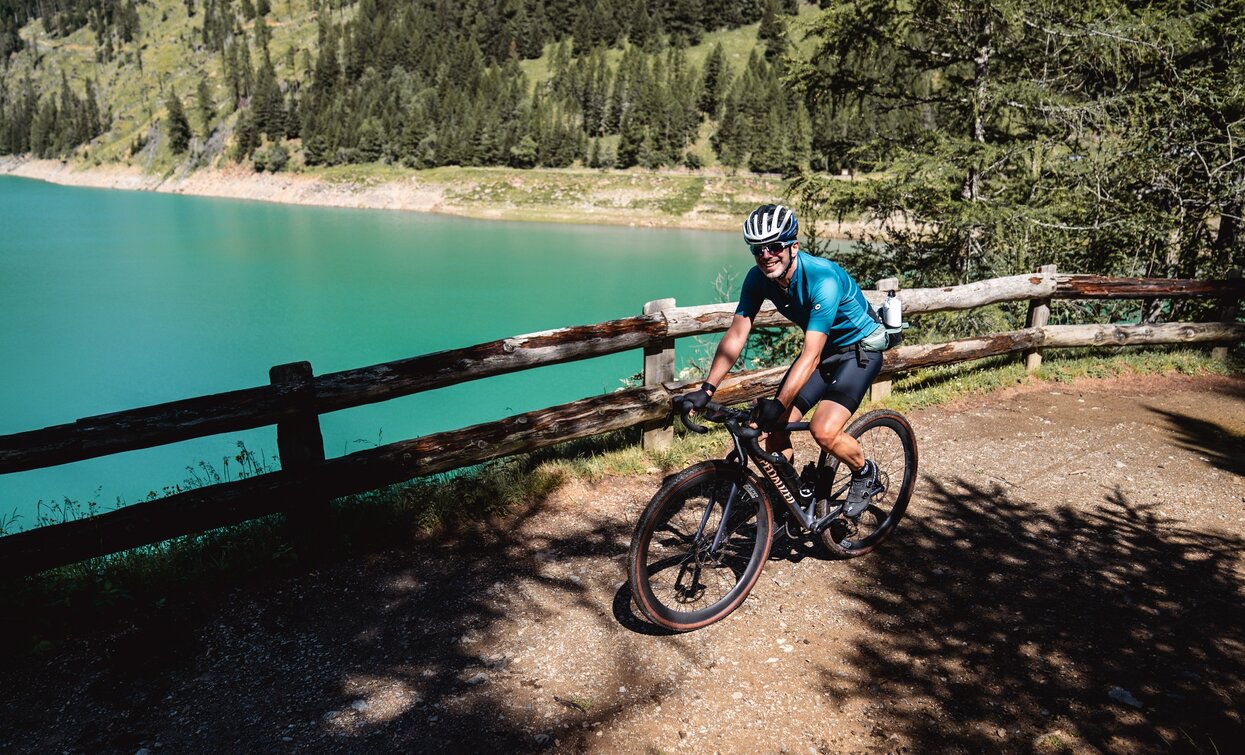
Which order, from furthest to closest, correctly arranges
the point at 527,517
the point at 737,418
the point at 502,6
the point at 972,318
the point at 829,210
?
the point at 502,6, the point at 829,210, the point at 972,318, the point at 527,517, the point at 737,418

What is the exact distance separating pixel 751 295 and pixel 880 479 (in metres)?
1.95

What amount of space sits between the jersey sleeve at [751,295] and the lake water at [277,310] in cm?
362

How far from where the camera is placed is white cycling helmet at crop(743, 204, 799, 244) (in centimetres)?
414

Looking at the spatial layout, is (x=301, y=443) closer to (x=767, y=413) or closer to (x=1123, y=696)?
(x=767, y=413)

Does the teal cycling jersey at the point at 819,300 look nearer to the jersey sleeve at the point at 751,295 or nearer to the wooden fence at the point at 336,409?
the jersey sleeve at the point at 751,295

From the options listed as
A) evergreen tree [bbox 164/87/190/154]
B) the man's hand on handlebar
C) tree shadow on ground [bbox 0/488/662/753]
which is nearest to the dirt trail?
tree shadow on ground [bbox 0/488/662/753]

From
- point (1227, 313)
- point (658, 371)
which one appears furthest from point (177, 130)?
point (1227, 313)

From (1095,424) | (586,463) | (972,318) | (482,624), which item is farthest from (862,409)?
(482,624)

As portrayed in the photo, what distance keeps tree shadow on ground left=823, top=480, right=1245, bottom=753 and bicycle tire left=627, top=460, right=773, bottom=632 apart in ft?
2.70

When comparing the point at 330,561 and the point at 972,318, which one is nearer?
the point at 330,561

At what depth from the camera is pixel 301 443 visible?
521cm

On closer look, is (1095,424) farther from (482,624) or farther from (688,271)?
(688,271)

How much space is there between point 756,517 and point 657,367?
8.75ft

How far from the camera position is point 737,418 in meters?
4.25
